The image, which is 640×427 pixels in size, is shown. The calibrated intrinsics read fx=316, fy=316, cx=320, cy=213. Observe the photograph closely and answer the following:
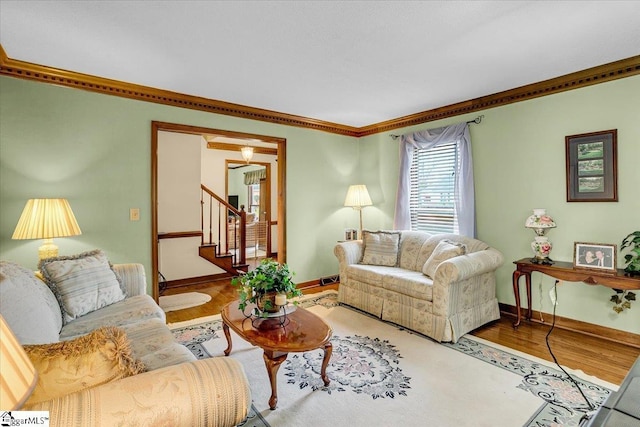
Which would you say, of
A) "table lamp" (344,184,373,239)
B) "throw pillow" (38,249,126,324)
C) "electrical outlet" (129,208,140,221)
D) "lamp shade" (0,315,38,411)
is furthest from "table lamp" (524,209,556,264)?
"electrical outlet" (129,208,140,221)

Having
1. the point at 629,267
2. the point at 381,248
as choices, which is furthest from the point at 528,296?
the point at 381,248

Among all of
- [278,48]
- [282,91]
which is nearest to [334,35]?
[278,48]

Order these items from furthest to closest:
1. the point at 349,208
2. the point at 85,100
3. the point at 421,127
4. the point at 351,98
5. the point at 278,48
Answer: the point at 349,208 → the point at 421,127 → the point at 351,98 → the point at 85,100 → the point at 278,48

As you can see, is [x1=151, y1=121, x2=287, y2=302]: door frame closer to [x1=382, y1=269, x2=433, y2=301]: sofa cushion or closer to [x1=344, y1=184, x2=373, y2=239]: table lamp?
[x1=344, y1=184, x2=373, y2=239]: table lamp

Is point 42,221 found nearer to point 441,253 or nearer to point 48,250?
point 48,250

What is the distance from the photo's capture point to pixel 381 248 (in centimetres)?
412

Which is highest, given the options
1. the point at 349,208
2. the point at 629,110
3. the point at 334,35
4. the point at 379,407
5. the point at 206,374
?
the point at 334,35

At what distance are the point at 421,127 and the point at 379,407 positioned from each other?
12.4ft

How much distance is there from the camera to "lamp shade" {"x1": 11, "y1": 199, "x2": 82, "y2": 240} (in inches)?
105

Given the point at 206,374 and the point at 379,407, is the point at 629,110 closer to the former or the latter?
the point at 379,407

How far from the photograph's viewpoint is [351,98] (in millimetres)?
3914

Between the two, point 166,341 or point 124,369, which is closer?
point 124,369

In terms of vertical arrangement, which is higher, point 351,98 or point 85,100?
point 351,98

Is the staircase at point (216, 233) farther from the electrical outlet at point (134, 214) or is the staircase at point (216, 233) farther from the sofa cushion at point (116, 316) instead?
the sofa cushion at point (116, 316)
